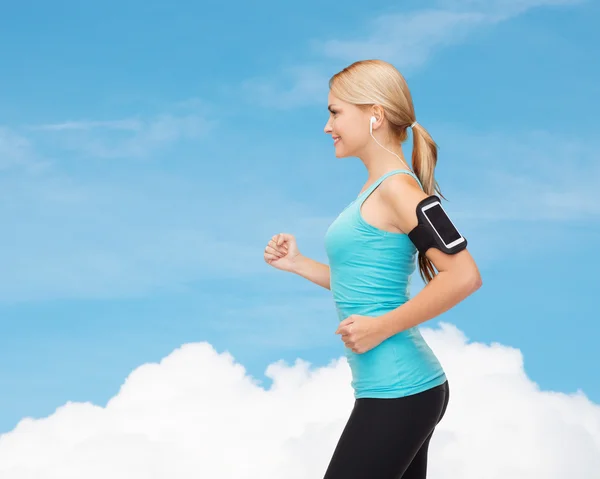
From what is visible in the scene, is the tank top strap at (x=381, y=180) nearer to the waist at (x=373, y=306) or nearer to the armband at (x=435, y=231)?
the armband at (x=435, y=231)

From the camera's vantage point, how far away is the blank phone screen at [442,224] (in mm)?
2496

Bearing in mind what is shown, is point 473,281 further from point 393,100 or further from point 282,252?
point 282,252

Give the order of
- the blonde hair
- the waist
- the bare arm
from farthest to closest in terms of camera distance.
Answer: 1. the bare arm
2. the blonde hair
3. the waist

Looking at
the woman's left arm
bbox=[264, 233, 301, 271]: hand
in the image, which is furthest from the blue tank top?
bbox=[264, 233, 301, 271]: hand

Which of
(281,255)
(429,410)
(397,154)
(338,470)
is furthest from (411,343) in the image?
(281,255)

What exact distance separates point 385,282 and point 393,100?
2.12 ft

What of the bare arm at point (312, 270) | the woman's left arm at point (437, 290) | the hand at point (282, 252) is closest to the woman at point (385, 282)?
the woman's left arm at point (437, 290)

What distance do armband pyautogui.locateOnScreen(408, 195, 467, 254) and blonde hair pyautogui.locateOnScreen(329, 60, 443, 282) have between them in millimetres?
262

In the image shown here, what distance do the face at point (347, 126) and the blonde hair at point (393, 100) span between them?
3 centimetres

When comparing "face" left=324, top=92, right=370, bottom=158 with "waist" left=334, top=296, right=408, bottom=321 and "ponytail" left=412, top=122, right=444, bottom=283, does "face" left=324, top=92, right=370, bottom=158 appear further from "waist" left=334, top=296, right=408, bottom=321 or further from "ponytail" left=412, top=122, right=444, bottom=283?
"waist" left=334, top=296, right=408, bottom=321

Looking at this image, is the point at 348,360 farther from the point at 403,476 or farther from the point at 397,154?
the point at 397,154

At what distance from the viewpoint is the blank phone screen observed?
8.19 ft

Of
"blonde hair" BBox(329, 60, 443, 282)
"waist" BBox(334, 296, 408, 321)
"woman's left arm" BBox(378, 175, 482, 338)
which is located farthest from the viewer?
"blonde hair" BBox(329, 60, 443, 282)

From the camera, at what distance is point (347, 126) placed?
2.82 m
